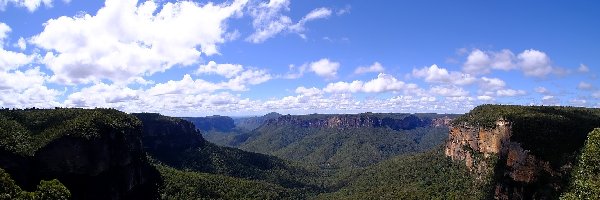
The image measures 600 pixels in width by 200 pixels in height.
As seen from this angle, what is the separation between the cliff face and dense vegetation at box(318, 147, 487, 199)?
17.6 ft

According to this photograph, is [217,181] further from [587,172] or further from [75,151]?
[587,172]

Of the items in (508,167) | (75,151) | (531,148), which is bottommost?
(508,167)

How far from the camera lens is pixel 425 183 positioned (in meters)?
159

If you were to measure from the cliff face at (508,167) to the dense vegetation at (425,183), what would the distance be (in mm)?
5359

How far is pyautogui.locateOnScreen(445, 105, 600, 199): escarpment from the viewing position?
4284 inches

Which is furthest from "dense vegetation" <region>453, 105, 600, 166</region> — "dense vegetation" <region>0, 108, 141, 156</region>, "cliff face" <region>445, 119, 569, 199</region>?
"dense vegetation" <region>0, 108, 141, 156</region>

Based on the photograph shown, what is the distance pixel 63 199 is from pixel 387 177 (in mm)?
135961

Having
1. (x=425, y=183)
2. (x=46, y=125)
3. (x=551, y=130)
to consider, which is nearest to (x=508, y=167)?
(x=551, y=130)

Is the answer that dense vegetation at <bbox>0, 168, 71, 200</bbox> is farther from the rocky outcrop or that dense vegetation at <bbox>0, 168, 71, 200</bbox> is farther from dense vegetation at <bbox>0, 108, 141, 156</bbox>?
dense vegetation at <bbox>0, 108, 141, 156</bbox>

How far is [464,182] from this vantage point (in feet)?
476

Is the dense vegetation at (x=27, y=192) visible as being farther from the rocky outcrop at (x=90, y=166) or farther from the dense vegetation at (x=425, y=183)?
the dense vegetation at (x=425, y=183)

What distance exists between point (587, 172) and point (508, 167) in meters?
21.2

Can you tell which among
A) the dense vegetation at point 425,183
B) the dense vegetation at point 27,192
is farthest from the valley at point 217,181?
the dense vegetation at point 425,183

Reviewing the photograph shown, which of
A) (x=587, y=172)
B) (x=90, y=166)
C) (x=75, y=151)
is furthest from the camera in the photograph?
(x=90, y=166)
